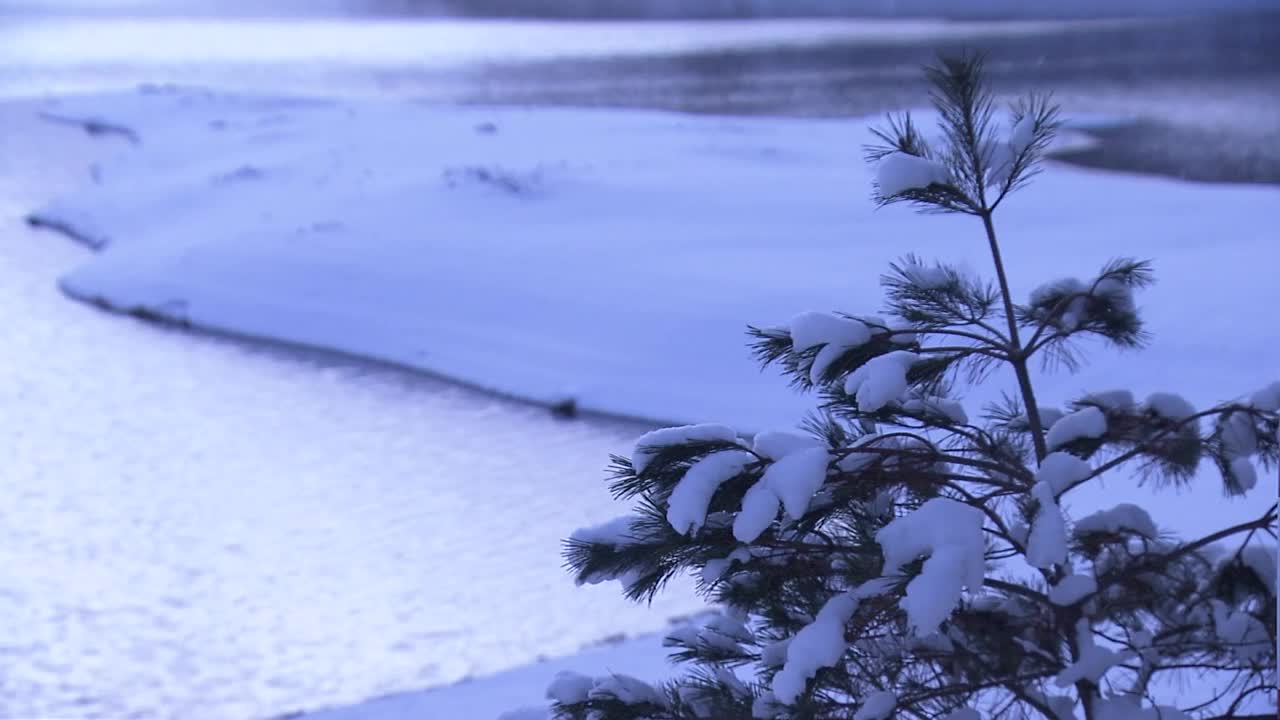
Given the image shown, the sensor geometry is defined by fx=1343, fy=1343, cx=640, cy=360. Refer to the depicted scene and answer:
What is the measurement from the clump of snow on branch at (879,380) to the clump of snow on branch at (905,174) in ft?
0.92

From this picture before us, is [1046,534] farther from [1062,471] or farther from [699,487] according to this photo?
[699,487]

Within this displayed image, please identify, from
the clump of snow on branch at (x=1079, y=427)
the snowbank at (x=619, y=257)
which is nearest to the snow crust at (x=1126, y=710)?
the clump of snow on branch at (x=1079, y=427)

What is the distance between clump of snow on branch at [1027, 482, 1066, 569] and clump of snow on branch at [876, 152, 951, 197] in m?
0.56

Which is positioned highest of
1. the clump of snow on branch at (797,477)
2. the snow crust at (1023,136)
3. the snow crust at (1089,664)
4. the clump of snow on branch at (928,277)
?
the snow crust at (1023,136)

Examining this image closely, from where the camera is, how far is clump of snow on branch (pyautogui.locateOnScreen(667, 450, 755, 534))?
1.99 m

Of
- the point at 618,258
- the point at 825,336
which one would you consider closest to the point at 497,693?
the point at 825,336

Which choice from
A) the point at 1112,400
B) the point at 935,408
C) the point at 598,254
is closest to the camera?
the point at 935,408

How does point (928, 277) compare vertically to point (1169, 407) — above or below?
above

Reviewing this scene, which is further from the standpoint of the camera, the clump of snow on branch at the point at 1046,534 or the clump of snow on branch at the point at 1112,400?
the clump of snow on branch at the point at 1112,400

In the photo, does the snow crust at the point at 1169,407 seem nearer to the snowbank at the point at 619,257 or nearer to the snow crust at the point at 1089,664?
the snow crust at the point at 1089,664

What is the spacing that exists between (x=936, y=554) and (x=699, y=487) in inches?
14.4

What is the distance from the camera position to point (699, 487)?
203 centimetres

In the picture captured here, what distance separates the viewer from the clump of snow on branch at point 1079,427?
2.28 meters

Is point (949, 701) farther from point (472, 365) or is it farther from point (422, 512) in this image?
point (472, 365)
